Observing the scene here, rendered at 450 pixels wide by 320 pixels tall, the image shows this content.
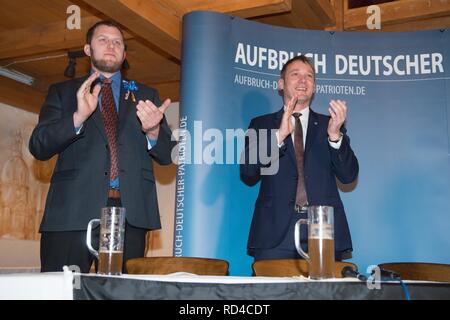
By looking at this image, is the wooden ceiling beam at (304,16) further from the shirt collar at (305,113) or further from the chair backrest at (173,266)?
the chair backrest at (173,266)

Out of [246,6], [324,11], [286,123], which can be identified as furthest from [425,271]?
[324,11]

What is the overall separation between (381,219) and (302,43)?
51.8 inches

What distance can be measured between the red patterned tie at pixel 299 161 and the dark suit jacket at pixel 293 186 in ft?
0.09

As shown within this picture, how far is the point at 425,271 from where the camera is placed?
6.79 ft

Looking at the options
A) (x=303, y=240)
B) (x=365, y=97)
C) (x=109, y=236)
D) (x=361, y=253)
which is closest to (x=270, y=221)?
(x=303, y=240)

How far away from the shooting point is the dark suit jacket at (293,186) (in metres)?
3.15

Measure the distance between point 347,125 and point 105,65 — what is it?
1767 millimetres

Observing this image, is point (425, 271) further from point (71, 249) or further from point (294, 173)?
point (71, 249)

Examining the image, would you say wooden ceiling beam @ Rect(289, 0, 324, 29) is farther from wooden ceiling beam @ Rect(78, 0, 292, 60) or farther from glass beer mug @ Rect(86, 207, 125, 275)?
glass beer mug @ Rect(86, 207, 125, 275)

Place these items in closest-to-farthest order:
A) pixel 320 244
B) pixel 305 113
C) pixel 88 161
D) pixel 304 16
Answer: pixel 320 244 < pixel 88 161 < pixel 305 113 < pixel 304 16

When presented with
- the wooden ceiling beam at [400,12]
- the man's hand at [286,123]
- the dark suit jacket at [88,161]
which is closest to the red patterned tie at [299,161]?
the man's hand at [286,123]

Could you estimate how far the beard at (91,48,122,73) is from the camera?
2.67m

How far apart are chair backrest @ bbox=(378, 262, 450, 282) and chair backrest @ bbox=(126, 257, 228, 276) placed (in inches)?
24.3

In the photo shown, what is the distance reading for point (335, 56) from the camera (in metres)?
3.82
